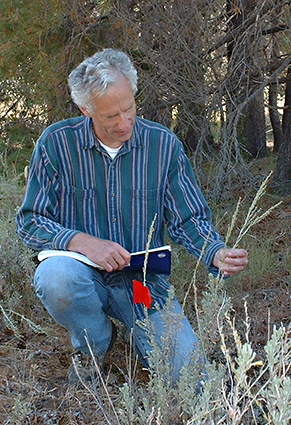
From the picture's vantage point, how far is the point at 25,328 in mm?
3303

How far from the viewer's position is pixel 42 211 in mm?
2732

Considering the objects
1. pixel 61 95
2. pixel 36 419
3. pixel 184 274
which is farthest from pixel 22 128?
pixel 36 419

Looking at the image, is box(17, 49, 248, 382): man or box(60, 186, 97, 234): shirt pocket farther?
box(60, 186, 97, 234): shirt pocket

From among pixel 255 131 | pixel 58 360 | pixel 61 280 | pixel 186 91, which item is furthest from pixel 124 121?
pixel 255 131

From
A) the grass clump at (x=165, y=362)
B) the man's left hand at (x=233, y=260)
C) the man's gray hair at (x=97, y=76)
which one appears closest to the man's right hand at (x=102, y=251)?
the grass clump at (x=165, y=362)

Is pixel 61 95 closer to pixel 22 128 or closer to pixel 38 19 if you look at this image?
pixel 38 19

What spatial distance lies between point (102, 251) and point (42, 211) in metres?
0.40

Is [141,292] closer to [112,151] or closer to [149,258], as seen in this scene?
[149,258]

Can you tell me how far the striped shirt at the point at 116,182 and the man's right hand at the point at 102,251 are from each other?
0.69 ft

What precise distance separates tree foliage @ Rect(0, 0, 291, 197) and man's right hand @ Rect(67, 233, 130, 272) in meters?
2.25

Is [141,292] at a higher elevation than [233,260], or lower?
lower

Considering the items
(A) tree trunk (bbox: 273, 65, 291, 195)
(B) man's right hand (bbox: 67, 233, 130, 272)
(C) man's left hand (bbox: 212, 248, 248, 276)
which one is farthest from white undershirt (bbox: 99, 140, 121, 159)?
(A) tree trunk (bbox: 273, 65, 291, 195)

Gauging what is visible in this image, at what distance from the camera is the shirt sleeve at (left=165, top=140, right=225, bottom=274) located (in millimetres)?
2689

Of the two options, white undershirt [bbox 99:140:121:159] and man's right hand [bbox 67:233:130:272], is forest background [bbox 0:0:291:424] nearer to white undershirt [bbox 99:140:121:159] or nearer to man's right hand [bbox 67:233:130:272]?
man's right hand [bbox 67:233:130:272]
